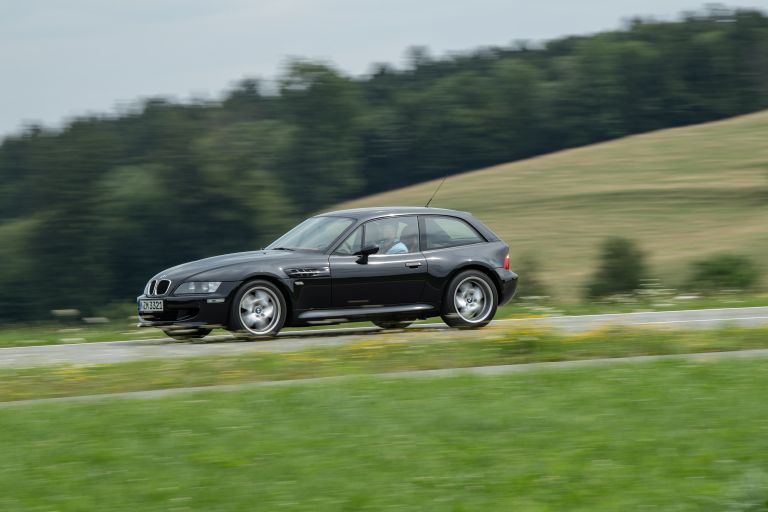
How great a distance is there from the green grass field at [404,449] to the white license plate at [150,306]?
5.47 m

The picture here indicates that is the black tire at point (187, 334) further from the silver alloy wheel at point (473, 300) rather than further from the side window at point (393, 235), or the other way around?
the silver alloy wheel at point (473, 300)

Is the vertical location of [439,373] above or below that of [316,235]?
below

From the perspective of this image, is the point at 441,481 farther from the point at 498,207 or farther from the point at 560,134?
the point at 560,134

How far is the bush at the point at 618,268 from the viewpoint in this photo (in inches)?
1268

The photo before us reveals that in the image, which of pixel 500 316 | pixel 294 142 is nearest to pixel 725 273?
pixel 500 316

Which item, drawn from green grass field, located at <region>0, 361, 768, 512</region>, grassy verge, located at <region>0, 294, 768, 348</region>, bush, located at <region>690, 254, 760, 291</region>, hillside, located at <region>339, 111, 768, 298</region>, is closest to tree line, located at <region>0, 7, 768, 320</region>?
hillside, located at <region>339, 111, 768, 298</region>

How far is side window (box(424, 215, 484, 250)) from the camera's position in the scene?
1563cm

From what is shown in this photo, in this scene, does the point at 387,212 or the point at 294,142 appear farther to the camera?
the point at 294,142

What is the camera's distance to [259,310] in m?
14.5

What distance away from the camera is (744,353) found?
A: 11391 millimetres

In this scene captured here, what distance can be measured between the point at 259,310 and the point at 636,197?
4594cm

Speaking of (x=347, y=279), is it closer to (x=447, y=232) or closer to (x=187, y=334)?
(x=447, y=232)

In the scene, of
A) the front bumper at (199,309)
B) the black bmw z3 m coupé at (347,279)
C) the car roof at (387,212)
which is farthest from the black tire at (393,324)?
the front bumper at (199,309)

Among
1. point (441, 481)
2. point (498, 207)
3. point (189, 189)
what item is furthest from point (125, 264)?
point (441, 481)
